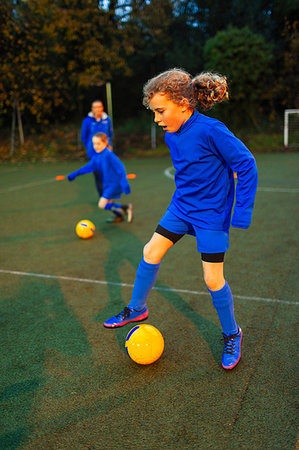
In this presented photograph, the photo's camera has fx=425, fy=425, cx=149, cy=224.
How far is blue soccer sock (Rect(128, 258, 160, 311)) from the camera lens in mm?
3244

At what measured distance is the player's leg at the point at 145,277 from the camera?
10.2ft

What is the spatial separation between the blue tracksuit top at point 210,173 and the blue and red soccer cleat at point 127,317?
3.25 feet

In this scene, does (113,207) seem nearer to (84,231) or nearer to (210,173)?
(84,231)

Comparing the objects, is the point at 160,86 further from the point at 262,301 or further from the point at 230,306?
the point at 262,301

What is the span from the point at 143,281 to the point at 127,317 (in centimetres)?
43

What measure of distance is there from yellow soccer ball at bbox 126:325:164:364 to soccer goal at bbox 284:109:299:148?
751 inches

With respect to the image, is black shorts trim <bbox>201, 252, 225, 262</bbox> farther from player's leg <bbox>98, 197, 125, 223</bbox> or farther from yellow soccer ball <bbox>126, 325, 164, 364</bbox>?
player's leg <bbox>98, 197, 125, 223</bbox>

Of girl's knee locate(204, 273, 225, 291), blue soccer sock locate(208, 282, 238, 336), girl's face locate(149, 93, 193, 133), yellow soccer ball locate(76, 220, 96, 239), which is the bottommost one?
yellow soccer ball locate(76, 220, 96, 239)

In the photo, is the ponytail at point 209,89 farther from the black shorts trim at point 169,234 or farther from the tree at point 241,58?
Answer: the tree at point 241,58

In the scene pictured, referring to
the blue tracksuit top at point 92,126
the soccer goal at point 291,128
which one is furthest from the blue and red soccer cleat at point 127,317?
the soccer goal at point 291,128

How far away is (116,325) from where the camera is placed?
3.57 metres

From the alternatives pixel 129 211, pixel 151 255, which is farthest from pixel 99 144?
pixel 151 255

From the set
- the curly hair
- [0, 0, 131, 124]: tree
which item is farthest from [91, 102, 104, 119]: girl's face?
[0, 0, 131, 124]: tree

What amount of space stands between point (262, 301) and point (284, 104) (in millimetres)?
22018
